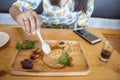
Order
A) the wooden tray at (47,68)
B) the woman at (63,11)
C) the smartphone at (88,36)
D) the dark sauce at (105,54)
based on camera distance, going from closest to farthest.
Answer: the wooden tray at (47,68) → the dark sauce at (105,54) → the smartphone at (88,36) → the woman at (63,11)

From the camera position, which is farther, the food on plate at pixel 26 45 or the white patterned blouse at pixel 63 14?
the white patterned blouse at pixel 63 14

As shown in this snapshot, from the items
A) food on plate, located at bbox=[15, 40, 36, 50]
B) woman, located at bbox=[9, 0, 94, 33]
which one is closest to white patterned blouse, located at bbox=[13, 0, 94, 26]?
woman, located at bbox=[9, 0, 94, 33]

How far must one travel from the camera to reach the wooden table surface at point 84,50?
0.63 metres

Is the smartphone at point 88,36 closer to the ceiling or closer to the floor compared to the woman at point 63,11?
closer to the floor

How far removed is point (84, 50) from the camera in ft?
2.60

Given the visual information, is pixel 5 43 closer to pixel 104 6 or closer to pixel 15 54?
pixel 15 54

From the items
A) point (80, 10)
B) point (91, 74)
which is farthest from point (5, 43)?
point (80, 10)

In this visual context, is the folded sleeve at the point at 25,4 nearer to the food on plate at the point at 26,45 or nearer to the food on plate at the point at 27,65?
the food on plate at the point at 26,45

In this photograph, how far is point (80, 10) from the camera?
1145mm

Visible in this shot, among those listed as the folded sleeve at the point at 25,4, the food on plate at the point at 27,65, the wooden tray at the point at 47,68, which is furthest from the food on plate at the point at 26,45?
the folded sleeve at the point at 25,4

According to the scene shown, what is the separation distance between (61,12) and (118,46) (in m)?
1.04

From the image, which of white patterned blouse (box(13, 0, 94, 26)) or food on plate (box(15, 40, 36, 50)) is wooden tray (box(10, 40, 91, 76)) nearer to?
food on plate (box(15, 40, 36, 50))

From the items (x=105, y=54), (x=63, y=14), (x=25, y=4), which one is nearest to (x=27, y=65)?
(x=105, y=54)

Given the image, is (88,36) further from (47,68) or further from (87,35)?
(47,68)
